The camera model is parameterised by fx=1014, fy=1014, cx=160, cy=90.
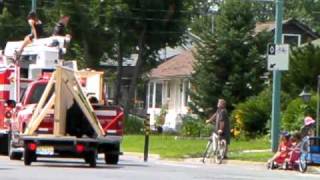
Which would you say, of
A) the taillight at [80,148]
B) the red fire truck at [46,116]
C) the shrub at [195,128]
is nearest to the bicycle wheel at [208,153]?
the red fire truck at [46,116]

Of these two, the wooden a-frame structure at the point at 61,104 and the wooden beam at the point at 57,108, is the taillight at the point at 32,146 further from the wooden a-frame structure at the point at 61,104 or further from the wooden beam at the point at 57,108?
the wooden beam at the point at 57,108

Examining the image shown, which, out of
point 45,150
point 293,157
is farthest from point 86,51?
point 45,150

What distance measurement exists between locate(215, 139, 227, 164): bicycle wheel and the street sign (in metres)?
3.01

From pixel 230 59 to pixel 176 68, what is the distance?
17.6m

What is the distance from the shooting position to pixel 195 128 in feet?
164

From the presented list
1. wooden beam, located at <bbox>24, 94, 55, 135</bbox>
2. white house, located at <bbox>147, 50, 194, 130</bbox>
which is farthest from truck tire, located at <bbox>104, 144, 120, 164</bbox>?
white house, located at <bbox>147, 50, 194, 130</bbox>

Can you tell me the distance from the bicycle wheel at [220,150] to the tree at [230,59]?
722 inches

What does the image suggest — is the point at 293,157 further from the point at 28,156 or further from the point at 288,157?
the point at 28,156

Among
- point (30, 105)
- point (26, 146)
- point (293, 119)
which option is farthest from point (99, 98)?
point (293, 119)

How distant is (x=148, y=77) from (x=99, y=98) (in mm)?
43180

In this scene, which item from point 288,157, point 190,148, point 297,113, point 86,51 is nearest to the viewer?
point 288,157

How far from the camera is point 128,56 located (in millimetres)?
62750

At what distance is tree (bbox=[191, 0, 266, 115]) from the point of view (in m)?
50.2

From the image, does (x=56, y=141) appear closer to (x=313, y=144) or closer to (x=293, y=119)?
(x=313, y=144)
